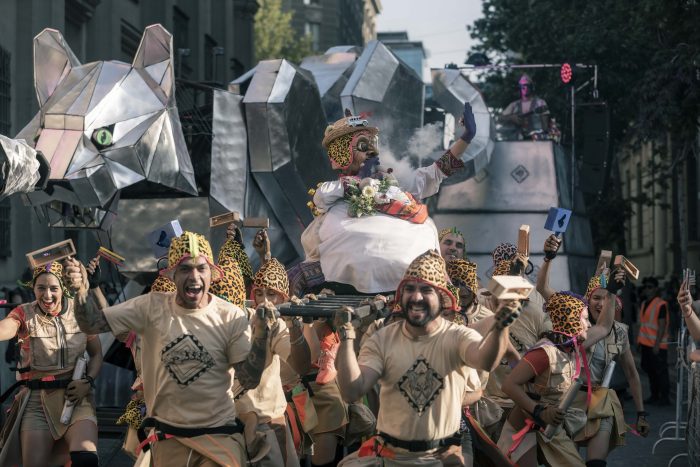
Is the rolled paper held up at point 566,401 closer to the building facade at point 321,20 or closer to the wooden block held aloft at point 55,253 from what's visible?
the wooden block held aloft at point 55,253

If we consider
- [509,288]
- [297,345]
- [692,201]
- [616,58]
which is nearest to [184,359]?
[297,345]

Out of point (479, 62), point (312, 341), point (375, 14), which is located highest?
point (375, 14)

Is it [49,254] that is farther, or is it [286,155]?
[286,155]

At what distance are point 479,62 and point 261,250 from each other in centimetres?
1203

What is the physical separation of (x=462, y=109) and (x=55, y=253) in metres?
9.40

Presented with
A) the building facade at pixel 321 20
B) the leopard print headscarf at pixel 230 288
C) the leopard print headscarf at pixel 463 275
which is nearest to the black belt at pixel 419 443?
the leopard print headscarf at pixel 230 288

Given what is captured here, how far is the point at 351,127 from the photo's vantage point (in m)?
9.43

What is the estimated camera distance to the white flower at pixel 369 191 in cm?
894

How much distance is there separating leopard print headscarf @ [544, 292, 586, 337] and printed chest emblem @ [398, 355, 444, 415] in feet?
7.15

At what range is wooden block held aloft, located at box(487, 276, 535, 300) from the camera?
5.69m

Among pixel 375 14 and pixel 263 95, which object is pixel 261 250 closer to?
pixel 263 95

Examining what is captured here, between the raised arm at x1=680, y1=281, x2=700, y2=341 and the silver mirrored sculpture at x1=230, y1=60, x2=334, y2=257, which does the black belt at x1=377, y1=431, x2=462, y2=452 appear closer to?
the raised arm at x1=680, y1=281, x2=700, y2=341

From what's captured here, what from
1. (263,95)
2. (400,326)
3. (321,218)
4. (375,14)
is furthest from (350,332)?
(375,14)

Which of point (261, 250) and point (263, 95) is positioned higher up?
point (263, 95)
